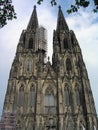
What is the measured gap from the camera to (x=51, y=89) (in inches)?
1144

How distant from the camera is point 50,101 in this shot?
27.9m

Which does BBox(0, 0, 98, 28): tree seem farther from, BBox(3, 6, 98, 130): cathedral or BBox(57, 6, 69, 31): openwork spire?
BBox(57, 6, 69, 31): openwork spire

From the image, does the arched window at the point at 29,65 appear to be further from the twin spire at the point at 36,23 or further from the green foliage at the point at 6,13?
the green foliage at the point at 6,13

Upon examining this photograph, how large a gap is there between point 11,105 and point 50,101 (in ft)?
16.9

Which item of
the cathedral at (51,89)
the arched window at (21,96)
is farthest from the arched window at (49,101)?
the arched window at (21,96)

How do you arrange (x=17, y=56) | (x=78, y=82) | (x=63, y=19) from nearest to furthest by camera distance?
(x=78, y=82) < (x=17, y=56) < (x=63, y=19)

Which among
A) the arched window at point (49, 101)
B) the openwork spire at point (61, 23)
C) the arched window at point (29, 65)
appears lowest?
the arched window at point (49, 101)

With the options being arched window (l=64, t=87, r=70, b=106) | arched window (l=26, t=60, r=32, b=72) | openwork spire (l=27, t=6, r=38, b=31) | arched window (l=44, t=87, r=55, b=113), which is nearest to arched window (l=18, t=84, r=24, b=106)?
arched window (l=44, t=87, r=55, b=113)

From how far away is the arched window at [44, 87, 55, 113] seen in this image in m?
26.9

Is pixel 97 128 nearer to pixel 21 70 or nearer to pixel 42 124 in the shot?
pixel 42 124

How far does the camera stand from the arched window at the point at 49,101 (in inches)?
1061

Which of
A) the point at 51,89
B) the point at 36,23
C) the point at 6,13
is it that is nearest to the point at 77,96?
the point at 51,89

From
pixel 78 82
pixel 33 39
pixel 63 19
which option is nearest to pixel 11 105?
pixel 78 82

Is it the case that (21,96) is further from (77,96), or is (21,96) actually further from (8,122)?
(77,96)
